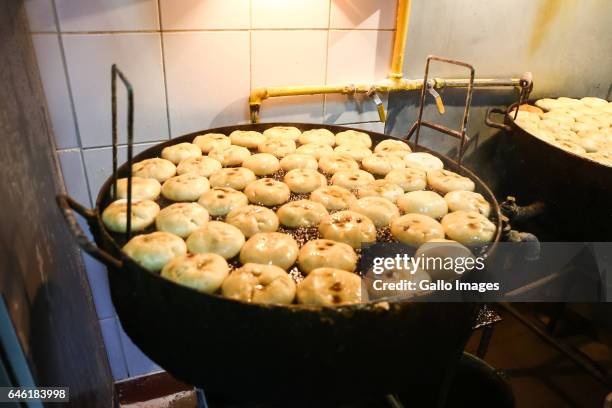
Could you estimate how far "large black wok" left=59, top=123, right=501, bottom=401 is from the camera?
89 centimetres

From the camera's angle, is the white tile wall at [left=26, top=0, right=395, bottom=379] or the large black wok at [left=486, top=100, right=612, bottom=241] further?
the large black wok at [left=486, top=100, right=612, bottom=241]

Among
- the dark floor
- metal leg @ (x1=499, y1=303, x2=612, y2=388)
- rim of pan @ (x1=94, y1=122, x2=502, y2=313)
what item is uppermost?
rim of pan @ (x1=94, y1=122, x2=502, y2=313)

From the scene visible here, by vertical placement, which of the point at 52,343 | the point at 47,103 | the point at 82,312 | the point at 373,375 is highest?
the point at 47,103

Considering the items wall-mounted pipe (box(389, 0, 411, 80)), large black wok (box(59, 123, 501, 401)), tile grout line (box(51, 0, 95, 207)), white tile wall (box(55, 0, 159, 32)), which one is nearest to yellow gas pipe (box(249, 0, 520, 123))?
wall-mounted pipe (box(389, 0, 411, 80))

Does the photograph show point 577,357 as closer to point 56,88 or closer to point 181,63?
point 181,63

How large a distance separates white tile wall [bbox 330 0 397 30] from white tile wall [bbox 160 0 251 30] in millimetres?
410

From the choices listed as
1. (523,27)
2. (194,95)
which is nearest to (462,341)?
(194,95)

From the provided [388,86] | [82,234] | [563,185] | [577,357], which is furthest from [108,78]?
[577,357]

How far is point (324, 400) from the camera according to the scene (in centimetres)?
101

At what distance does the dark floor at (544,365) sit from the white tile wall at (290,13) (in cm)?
206

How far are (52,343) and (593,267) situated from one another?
2.38 metres

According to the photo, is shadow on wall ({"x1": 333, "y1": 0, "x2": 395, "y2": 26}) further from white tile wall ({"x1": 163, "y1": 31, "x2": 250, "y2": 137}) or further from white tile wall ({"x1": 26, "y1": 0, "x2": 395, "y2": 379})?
white tile wall ({"x1": 163, "y1": 31, "x2": 250, "y2": 137})

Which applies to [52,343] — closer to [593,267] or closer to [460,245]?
[460,245]

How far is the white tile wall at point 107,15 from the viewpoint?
1.55 m
